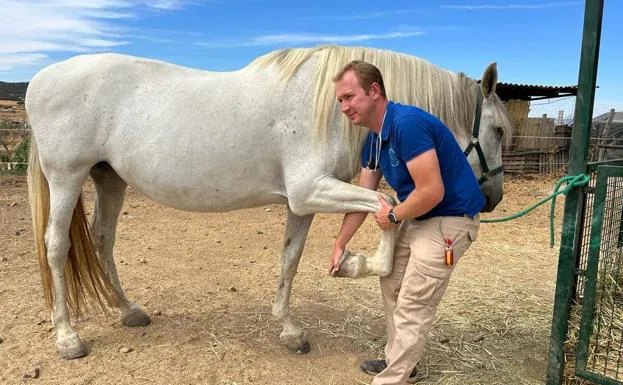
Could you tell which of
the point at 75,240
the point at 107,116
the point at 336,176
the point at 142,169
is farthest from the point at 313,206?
the point at 75,240

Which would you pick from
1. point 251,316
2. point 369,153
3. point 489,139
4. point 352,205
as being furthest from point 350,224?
point 251,316

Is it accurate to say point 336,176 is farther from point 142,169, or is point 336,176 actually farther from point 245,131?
point 142,169

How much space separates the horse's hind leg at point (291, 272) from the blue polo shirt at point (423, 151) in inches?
39.4

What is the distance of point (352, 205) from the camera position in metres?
2.66

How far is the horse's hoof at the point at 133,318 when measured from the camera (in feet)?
12.0

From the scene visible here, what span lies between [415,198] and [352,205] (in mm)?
590

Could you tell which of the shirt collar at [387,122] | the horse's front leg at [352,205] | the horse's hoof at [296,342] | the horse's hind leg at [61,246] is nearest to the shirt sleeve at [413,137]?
the shirt collar at [387,122]

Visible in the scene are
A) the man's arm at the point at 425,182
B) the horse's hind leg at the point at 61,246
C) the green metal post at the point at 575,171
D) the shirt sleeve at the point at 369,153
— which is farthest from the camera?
the horse's hind leg at the point at 61,246

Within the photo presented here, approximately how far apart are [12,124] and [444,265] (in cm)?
1194

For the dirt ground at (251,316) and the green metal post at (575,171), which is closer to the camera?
the green metal post at (575,171)

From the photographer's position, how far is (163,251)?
559 centimetres

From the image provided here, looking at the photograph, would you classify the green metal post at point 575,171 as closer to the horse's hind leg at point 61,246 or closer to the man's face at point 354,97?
the man's face at point 354,97

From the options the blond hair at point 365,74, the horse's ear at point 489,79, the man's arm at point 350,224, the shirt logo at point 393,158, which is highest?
the horse's ear at point 489,79

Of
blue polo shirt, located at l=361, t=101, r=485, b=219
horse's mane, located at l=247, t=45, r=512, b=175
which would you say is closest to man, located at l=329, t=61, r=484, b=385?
blue polo shirt, located at l=361, t=101, r=485, b=219
